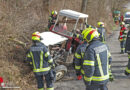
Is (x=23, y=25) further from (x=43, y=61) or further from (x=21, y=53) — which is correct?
(x=43, y=61)

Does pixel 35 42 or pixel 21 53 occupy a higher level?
pixel 35 42

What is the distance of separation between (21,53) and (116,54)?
4.99 metres

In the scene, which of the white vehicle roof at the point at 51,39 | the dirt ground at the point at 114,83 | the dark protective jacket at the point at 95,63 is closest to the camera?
the dark protective jacket at the point at 95,63

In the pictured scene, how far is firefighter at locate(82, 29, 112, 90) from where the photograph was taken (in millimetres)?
2965

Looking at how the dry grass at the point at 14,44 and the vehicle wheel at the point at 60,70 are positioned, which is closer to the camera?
the dry grass at the point at 14,44

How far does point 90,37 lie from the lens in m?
3.05

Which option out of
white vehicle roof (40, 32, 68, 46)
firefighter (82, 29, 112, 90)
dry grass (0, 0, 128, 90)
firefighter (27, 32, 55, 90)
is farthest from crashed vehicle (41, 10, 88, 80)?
firefighter (82, 29, 112, 90)

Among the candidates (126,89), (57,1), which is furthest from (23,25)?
(57,1)

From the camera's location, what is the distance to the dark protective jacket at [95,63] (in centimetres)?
296

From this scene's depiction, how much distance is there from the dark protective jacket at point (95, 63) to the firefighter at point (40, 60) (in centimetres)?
129

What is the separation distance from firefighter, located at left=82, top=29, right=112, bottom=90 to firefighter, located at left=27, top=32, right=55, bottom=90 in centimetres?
129

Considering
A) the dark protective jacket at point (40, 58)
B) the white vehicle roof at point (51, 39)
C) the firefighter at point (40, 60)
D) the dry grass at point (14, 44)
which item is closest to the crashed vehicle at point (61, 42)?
the white vehicle roof at point (51, 39)

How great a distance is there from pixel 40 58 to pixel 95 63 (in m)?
1.57

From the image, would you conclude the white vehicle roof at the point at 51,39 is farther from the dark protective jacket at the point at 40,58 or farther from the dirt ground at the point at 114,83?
the dirt ground at the point at 114,83
